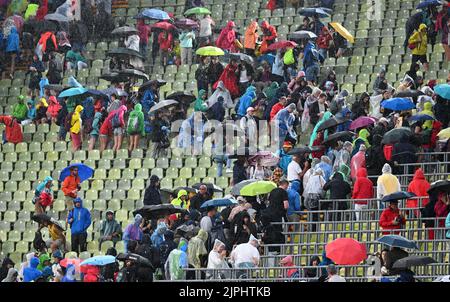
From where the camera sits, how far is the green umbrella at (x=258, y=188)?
4541cm

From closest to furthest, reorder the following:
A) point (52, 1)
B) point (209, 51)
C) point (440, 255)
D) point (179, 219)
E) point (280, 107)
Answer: point (440, 255), point (179, 219), point (280, 107), point (209, 51), point (52, 1)

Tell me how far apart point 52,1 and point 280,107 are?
10.5 m

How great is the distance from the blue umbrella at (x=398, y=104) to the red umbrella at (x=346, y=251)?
5.38 meters

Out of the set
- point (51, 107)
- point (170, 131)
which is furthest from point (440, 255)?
point (51, 107)

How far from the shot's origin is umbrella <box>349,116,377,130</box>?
4706 cm

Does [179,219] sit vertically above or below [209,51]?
below

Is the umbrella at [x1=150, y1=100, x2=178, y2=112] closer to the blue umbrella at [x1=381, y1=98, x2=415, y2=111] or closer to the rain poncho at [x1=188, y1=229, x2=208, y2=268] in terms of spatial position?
the blue umbrella at [x1=381, y1=98, x2=415, y2=111]

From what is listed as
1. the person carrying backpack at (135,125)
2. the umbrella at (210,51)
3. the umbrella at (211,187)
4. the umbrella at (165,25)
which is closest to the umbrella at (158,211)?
the umbrella at (211,187)

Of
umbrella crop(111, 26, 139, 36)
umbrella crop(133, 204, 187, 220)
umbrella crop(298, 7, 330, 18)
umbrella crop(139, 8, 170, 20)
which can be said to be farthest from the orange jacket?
umbrella crop(298, 7, 330, 18)

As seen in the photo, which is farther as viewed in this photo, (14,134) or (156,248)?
(14,134)

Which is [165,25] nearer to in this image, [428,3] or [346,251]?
[428,3]

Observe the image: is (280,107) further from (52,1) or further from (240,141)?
(52,1)

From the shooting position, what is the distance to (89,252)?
47.8 metres

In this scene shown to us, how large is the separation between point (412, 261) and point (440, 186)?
3.03 metres
